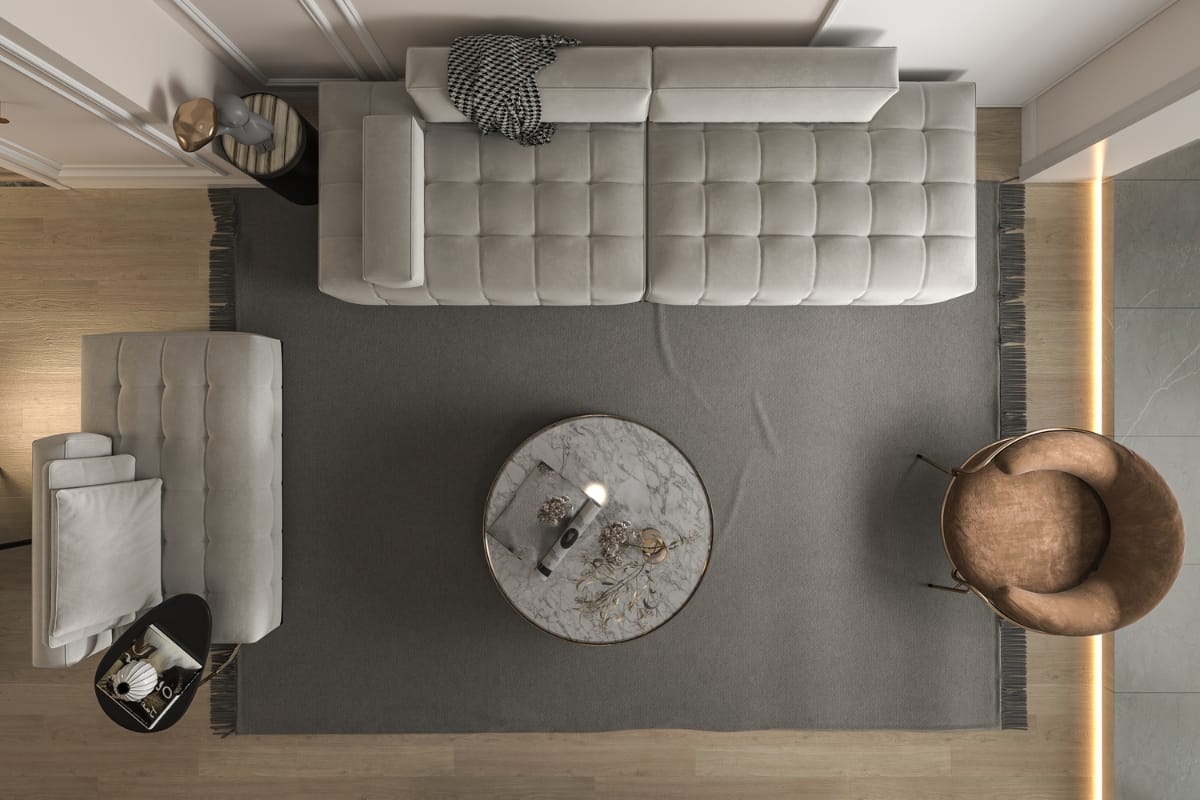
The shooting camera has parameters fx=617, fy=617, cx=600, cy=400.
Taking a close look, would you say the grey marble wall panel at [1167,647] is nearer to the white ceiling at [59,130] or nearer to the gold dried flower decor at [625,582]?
the gold dried flower decor at [625,582]

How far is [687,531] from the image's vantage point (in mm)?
2283

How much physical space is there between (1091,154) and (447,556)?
3.05 meters

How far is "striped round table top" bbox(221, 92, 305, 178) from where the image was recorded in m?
2.22

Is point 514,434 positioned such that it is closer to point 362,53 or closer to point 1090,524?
point 362,53

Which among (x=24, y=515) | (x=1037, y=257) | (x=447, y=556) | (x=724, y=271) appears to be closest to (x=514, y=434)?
(x=447, y=556)

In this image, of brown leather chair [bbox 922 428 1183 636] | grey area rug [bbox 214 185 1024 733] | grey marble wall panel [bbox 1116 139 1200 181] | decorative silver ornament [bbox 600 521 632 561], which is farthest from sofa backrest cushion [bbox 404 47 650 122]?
grey marble wall panel [bbox 1116 139 1200 181]

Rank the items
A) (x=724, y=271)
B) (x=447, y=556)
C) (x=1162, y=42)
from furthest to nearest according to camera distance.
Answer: (x=447, y=556)
(x=724, y=271)
(x=1162, y=42)

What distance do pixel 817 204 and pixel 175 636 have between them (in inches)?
107

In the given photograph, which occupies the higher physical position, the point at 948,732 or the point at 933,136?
the point at 933,136

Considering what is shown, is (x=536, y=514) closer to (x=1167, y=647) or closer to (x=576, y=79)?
(x=576, y=79)

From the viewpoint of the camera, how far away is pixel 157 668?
2.09m

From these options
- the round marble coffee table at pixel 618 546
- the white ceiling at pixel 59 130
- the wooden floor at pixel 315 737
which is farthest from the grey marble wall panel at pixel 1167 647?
the white ceiling at pixel 59 130

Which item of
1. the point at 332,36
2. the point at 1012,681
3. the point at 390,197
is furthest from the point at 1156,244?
the point at 332,36

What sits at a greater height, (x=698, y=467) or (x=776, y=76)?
(x=776, y=76)
